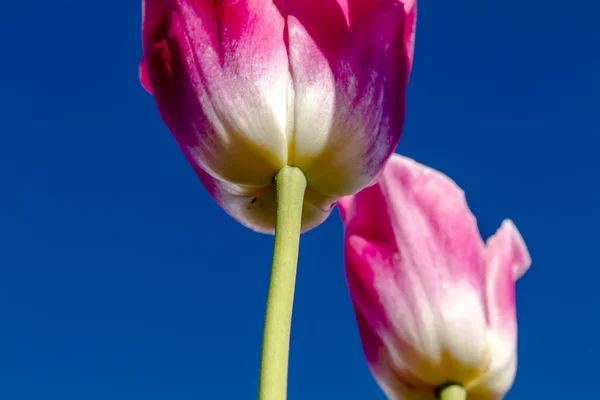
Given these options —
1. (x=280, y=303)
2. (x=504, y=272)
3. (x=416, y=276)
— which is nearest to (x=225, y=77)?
(x=280, y=303)

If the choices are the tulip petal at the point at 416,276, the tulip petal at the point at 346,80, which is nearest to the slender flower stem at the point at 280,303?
the tulip petal at the point at 346,80

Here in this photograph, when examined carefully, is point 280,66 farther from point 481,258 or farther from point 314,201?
point 481,258

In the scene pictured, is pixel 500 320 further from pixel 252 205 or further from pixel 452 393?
pixel 252 205

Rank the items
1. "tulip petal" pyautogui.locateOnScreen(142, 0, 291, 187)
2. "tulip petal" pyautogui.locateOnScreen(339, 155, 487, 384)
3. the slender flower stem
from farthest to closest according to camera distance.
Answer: "tulip petal" pyautogui.locateOnScreen(339, 155, 487, 384), "tulip petal" pyautogui.locateOnScreen(142, 0, 291, 187), the slender flower stem

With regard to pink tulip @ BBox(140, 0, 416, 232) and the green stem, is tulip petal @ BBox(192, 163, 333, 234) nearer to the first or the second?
pink tulip @ BBox(140, 0, 416, 232)

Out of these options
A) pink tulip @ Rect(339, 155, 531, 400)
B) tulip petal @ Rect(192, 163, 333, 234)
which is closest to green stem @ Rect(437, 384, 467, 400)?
pink tulip @ Rect(339, 155, 531, 400)

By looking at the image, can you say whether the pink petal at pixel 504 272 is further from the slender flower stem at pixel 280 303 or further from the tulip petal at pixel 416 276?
the slender flower stem at pixel 280 303
